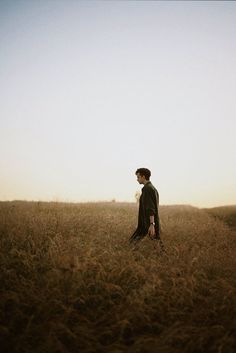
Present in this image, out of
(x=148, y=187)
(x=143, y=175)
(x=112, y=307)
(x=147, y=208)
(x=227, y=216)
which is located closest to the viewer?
(x=112, y=307)

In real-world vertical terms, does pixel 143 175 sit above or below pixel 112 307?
above

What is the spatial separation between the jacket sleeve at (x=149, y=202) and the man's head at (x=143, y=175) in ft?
0.87

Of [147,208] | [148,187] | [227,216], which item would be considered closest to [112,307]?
[147,208]

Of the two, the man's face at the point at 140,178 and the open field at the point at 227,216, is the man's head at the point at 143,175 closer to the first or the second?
the man's face at the point at 140,178

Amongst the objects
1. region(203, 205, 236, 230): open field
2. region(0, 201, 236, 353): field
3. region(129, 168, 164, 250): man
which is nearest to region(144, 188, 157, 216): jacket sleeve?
region(129, 168, 164, 250): man

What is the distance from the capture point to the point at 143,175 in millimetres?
6598

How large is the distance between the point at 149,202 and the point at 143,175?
680mm

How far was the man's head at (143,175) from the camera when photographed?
21.6 feet

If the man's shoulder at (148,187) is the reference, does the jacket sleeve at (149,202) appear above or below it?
below

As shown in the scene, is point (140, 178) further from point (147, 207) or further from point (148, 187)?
point (147, 207)

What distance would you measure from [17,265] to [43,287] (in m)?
1.15

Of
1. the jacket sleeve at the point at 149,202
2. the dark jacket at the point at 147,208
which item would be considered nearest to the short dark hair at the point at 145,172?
the dark jacket at the point at 147,208

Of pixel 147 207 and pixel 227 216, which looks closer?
pixel 147 207

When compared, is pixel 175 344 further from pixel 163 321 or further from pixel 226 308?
pixel 226 308
